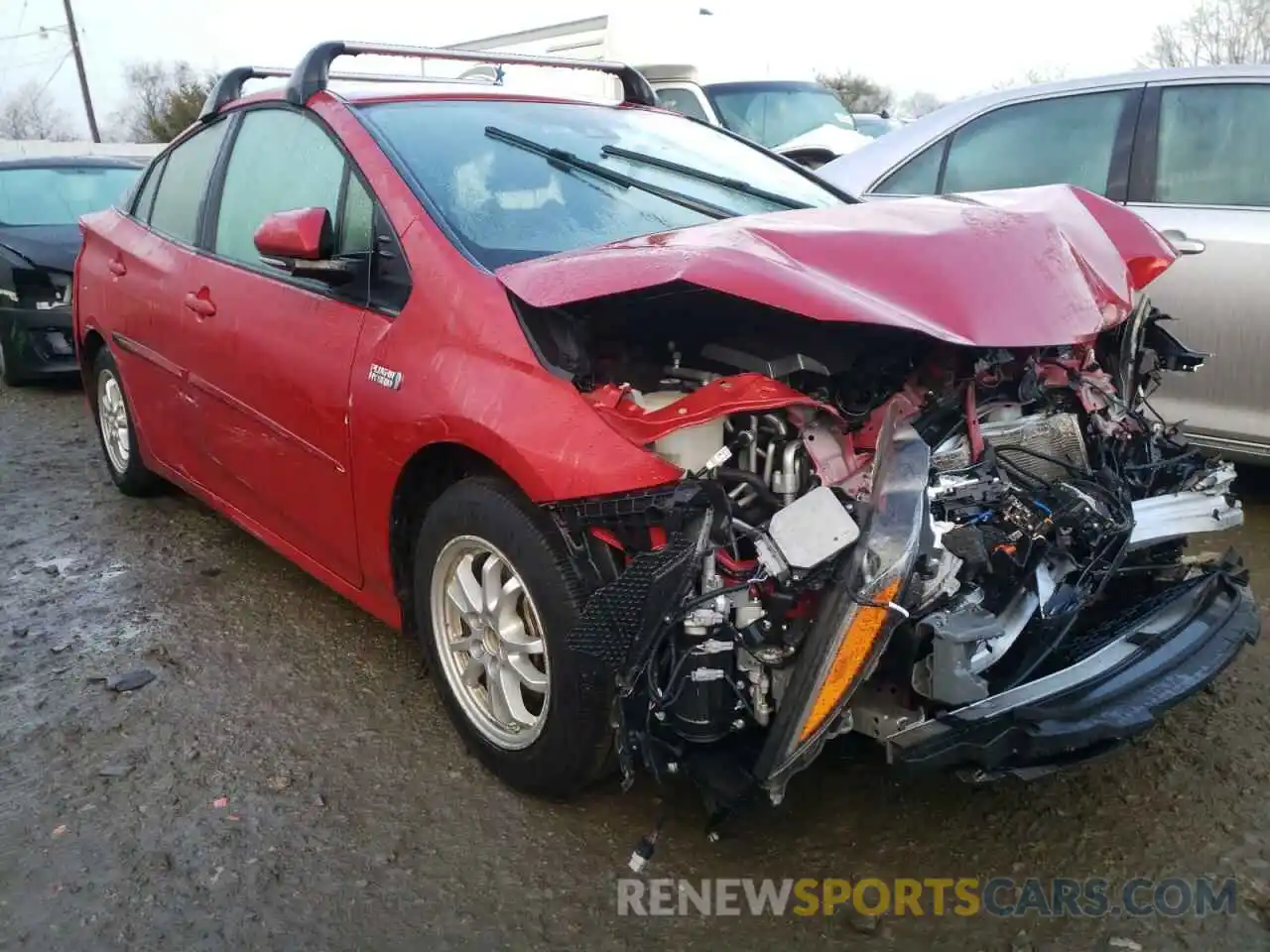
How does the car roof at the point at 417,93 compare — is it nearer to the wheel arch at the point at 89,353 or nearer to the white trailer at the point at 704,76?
the wheel arch at the point at 89,353

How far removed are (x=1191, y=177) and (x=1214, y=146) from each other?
0.44 feet

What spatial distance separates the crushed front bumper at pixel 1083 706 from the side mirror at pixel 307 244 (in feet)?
6.07

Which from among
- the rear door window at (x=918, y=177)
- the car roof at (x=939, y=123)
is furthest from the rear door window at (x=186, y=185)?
the rear door window at (x=918, y=177)

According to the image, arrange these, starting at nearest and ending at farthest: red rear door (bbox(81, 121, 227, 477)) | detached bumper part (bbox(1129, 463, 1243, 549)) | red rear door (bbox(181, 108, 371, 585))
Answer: detached bumper part (bbox(1129, 463, 1243, 549)) < red rear door (bbox(181, 108, 371, 585)) < red rear door (bbox(81, 121, 227, 477))

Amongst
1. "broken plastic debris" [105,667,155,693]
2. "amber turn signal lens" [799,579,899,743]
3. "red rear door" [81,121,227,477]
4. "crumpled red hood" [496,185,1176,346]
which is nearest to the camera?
"amber turn signal lens" [799,579,899,743]

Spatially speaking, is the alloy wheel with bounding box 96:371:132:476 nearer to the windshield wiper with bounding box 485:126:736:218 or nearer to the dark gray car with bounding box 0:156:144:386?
the windshield wiper with bounding box 485:126:736:218

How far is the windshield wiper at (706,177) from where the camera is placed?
3.32 m

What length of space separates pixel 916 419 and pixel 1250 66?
2978 millimetres

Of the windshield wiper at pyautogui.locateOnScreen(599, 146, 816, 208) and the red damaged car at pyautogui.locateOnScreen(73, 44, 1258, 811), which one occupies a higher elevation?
the windshield wiper at pyautogui.locateOnScreen(599, 146, 816, 208)

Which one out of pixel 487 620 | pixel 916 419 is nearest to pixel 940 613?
pixel 916 419

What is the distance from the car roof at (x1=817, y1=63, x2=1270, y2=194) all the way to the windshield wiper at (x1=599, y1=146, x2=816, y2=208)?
1.25 metres

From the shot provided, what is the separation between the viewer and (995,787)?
2.68m

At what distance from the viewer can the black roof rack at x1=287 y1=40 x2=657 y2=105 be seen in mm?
3406

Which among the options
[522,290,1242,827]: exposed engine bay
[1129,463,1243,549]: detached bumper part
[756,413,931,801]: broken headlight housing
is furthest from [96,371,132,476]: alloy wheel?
[1129,463,1243,549]: detached bumper part
